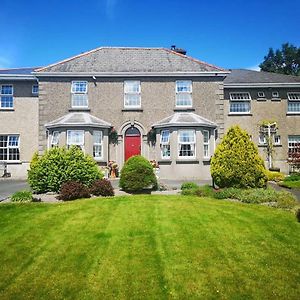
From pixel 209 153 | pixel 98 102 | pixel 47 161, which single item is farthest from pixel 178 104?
pixel 47 161

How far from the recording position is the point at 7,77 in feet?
82.9

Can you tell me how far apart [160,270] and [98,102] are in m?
19.2

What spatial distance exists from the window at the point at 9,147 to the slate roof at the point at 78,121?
4452 millimetres

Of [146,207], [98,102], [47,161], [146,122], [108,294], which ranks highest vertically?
[98,102]

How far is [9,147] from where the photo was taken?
84.1 feet

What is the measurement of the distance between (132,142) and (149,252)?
17.2 meters

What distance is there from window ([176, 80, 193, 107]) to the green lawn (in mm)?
14289

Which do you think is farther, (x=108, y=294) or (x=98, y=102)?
(x=98, y=102)

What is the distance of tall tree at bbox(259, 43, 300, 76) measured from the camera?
218ft

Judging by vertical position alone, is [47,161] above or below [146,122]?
below

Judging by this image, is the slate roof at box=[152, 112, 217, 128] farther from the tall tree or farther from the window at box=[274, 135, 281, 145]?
the tall tree

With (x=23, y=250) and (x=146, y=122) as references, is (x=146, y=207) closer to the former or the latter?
(x=23, y=250)

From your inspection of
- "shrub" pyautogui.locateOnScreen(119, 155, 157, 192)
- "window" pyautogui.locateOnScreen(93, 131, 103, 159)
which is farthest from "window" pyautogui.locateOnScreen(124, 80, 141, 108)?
"shrub" pyautogui.locateOnScreen(119, 155, 157, 192)

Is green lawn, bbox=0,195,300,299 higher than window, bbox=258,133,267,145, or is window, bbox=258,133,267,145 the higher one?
window, bbox=258,133,267,145
